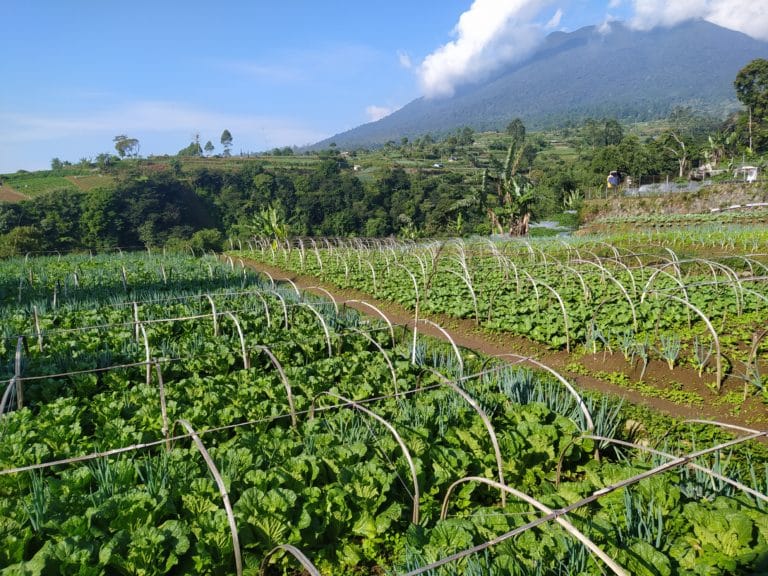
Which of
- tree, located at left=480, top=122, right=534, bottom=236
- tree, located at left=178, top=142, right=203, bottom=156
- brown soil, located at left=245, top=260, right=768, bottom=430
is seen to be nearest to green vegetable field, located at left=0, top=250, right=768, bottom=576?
brown soil, located at left=245, top=260, right=768, bottom=430

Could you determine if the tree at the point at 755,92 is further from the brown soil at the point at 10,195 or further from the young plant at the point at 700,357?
the brown soil at the point at 10,195

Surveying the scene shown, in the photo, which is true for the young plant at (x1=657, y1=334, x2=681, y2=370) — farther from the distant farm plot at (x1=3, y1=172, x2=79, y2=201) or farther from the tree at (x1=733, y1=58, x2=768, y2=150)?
the distant farm plot at (x1=3, y1=172, x2=79, y2=201)

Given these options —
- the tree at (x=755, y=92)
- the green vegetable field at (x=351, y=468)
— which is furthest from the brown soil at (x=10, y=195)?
the tree at (x=755, y=92)

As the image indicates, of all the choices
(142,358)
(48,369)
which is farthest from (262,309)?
(48,369)

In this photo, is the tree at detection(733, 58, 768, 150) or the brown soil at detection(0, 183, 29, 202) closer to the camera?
the tree at detection(733, 58, 768, 150)

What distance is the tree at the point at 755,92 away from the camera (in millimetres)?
42688

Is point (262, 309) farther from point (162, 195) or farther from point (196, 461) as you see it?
point (162, 195)

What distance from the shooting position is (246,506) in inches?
109

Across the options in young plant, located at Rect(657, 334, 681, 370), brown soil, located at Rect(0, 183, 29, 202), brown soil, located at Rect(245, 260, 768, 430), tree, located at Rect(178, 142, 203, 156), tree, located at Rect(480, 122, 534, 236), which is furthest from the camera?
tree, located at Rect(178, 142, 203, 156)

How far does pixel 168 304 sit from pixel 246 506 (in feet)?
20.8

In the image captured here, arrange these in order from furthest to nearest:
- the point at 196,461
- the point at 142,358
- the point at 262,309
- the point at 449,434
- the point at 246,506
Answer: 1. the point at 262,309
2. the point at 142,358
3. the point at 449,434
4. the point at 196,461
5. the point at 246,506

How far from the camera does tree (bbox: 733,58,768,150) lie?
42.7 metres

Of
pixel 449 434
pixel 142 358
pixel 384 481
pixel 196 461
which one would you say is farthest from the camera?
pixel 142 358

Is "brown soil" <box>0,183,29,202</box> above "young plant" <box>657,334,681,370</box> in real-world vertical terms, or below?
above
